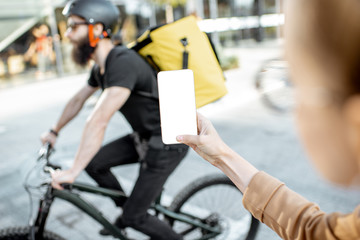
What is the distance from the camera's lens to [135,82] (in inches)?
86.6

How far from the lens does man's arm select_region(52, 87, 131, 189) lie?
209cm

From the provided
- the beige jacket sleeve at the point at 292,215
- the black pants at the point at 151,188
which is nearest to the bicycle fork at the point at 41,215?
the black pants at the point at 151,188

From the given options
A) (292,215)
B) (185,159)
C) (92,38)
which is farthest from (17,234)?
(185,159)

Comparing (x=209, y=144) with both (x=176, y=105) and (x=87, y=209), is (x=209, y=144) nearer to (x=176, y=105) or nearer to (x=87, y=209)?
(x=176, y=105)

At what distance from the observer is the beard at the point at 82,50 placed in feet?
8.01

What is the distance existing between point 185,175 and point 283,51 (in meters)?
3.89

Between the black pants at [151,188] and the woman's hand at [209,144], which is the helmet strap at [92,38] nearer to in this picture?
the black pants at [151,188]

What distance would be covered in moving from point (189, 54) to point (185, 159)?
121 inches

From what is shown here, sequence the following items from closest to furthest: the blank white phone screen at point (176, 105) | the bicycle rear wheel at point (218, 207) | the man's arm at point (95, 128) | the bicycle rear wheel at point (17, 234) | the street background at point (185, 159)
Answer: the blank white phone screen at point (176, 105) < the man's arm at point (95, 128) < the bicycle rear wheel at point (17, 234) < the bicycle rear wheel at point (218, 207) < the street background at point (185, 159)

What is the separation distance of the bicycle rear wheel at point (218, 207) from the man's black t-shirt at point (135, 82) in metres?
0.57

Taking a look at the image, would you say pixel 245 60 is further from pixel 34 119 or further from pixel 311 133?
pixel 311 133

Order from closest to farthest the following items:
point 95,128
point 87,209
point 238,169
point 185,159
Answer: point 238,169, point 95,128, point 87,209, point 185,159

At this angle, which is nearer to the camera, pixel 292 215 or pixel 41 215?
pixel 292 215

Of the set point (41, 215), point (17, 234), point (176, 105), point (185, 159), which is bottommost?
point (185, 159)
